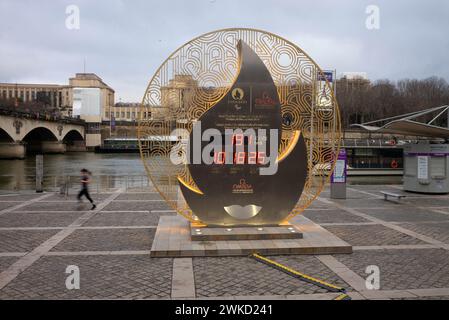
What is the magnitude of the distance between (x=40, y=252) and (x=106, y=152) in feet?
282

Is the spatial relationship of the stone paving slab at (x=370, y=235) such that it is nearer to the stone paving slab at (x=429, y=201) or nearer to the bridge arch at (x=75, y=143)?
the stone paving slab at (x=429, y=201)

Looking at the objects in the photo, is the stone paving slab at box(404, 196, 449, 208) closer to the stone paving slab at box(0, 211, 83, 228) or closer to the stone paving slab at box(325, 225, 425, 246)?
the stone paving slab at box(325, 225, 425, 246)

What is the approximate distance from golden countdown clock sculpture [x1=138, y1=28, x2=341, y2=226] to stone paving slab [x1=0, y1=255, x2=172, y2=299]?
8.10ft

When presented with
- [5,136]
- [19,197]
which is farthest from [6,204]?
[5,136]

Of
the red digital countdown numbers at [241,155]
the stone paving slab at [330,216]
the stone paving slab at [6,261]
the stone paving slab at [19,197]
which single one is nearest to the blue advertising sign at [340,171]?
the stone paving slab at [330,216]

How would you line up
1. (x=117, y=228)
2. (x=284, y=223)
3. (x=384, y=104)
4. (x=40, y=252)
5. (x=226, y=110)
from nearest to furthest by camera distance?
(x=40, y=252), (x=226, y=110), (x=284, y=223), (x=117, y=228), (x=384, y=104)

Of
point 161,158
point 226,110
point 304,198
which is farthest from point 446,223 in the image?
point 161,158

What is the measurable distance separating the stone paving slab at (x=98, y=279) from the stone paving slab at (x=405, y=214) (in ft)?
29.8

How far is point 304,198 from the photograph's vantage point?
37.9 ft

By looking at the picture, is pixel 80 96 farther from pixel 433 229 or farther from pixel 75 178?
pixel 433 229

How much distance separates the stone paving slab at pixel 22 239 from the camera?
10.0m

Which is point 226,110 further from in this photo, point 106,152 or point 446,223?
point 106,152

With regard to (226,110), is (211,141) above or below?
below
